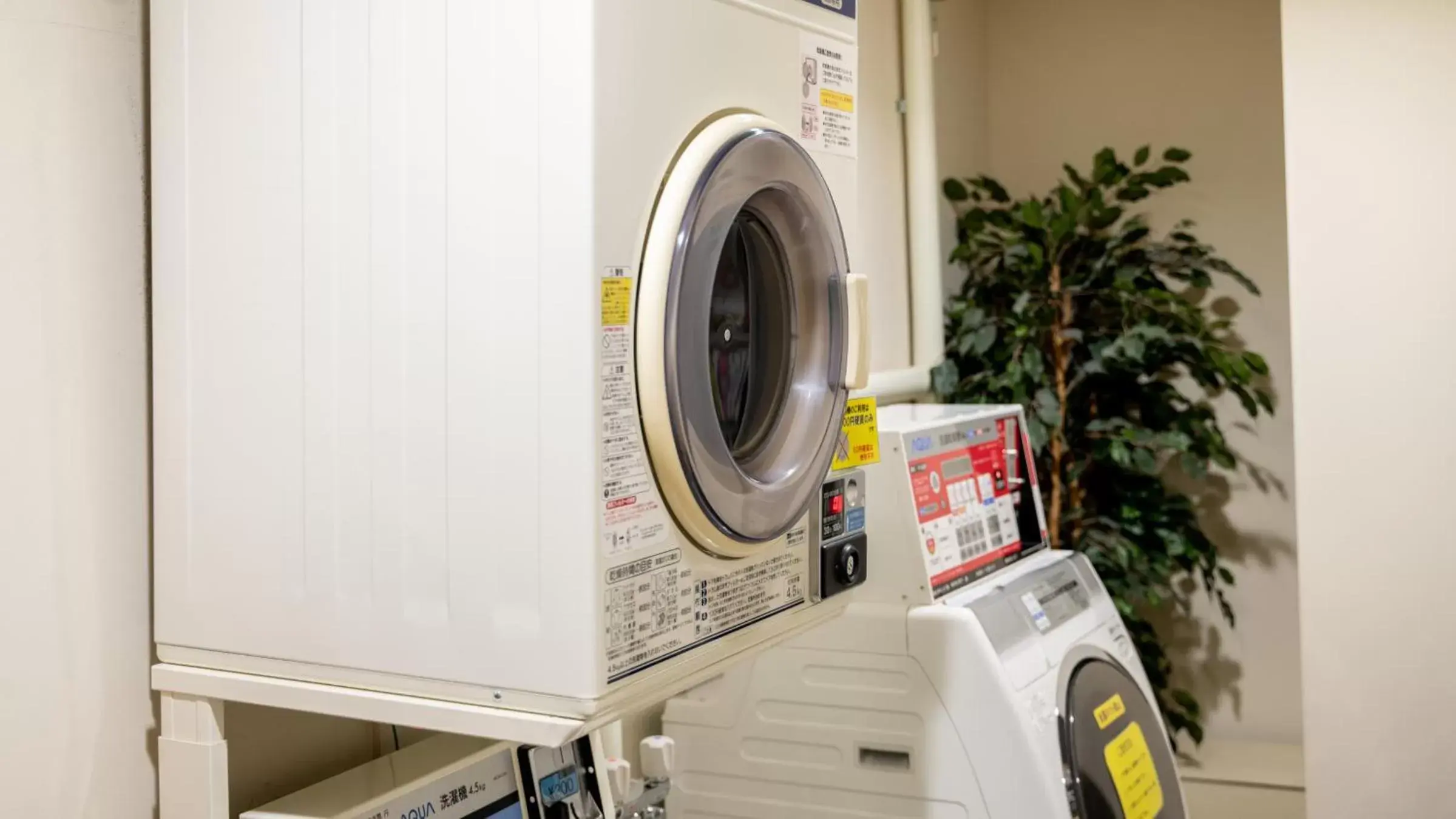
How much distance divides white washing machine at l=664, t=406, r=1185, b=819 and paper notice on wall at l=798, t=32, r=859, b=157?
0.59 meters

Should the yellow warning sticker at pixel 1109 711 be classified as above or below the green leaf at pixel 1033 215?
below

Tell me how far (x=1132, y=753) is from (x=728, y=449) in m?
1.21

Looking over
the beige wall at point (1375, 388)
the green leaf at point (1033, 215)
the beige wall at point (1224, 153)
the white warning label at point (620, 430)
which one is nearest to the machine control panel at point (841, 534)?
the white warning label at point (620, 430)

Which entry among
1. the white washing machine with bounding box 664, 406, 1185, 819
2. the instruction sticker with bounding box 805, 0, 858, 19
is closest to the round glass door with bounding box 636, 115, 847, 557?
the instruction sticker with bounding box 805, 0, 858, 19

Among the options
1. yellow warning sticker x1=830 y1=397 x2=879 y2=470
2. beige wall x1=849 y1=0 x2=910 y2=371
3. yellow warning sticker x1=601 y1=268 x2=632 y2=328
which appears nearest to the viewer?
yellow warning sticker x1=601 y1=268 x2=632 y2=328

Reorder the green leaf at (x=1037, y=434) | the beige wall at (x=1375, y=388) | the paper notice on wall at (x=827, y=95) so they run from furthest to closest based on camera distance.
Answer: the green leaf at (x=1037, y=434), the beige wall at (x=1375, y=388), the paper notice on wall at (x=827, y=95)

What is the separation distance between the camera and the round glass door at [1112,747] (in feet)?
6.19

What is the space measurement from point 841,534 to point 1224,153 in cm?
253

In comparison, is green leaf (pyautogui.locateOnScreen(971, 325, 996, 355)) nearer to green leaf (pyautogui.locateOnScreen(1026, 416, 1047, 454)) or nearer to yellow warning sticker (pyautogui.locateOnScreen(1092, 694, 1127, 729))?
green leaf (pyautogui.locateOnScreen(1026, 416, 1047, 454))

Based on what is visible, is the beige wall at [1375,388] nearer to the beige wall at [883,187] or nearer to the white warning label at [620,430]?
the beige wall at [883,187]

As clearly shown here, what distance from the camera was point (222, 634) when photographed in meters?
1.27

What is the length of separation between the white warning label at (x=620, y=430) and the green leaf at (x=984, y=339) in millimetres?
2118

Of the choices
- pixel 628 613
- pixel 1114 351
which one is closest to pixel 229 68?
pixel 628 613

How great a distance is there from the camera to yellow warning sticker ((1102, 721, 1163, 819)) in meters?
2.00
